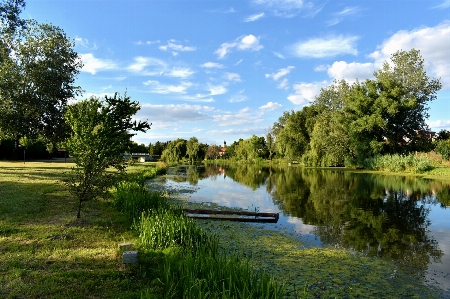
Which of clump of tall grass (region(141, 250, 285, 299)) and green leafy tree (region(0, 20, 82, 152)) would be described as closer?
clump of tall grass (region(141, 250, 285, 299))

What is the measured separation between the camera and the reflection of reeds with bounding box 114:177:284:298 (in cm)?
392

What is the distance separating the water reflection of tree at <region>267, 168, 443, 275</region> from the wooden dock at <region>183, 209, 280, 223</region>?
139 centimetres

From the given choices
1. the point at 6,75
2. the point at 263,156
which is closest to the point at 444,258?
the point at 6,75

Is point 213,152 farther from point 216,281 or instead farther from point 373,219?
point 216,281

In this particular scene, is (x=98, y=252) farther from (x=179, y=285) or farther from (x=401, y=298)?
(x=401, y=298)

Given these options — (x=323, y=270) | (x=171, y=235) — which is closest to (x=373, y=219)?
(x=323, y=270)

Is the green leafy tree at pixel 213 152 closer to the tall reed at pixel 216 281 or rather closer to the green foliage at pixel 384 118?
the green foliage at pixel 384 118

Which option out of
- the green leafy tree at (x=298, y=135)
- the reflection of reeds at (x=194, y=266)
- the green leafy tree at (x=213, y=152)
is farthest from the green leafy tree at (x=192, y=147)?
the reflection of reeds at (x=194, y=266)

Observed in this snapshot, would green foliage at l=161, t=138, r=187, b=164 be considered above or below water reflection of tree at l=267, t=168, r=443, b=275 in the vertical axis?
above

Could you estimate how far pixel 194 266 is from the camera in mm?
4582

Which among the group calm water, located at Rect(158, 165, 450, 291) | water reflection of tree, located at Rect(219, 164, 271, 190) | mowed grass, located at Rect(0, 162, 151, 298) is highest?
mowed grass, located at Rect(0, 162, 151, 298)

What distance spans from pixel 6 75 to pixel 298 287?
21.9 metres

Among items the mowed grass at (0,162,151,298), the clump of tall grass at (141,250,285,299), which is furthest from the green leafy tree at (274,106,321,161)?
the clump of tall grass at (141,250,285,299)

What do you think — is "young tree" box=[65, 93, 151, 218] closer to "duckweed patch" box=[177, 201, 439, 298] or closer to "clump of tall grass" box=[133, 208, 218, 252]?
"clump of tall grass" box=[133, 208, 218, 252]
